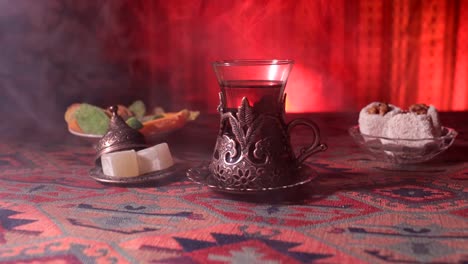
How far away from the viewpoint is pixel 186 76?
9.68ft

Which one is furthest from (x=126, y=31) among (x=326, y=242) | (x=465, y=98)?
(x=326, y=242)

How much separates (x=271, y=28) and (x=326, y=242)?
7.61ft

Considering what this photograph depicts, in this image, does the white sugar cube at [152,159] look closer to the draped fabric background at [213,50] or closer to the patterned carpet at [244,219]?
the patterned carpet at [244,219]

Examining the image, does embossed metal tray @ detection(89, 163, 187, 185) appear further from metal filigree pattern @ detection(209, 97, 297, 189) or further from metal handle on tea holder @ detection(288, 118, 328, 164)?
metal handle on tea holder @ detection(288, 118, 328, 164)

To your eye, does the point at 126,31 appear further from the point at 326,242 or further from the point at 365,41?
the point at 326,242

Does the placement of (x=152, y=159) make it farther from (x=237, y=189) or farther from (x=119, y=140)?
(x=237, y=189)

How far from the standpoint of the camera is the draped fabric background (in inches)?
106

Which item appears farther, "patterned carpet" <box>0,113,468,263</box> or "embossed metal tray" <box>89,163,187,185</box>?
"embossed metal tray" <box>89,163,187,185</box>

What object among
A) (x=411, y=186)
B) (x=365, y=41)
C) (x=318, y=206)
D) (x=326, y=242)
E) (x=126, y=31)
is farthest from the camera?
(x=365, y=41)

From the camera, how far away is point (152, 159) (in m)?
1.08

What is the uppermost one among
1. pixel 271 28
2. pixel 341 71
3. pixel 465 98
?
pixel 271 28

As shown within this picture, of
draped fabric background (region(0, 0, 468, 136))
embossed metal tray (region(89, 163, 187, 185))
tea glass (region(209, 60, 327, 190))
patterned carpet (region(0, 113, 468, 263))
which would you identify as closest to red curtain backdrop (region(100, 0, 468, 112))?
draped fabric background (region(0, 0, 468, 136))

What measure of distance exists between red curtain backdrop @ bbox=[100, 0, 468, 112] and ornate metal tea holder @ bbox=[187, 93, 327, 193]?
198 centimetres

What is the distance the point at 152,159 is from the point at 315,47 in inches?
82.1
